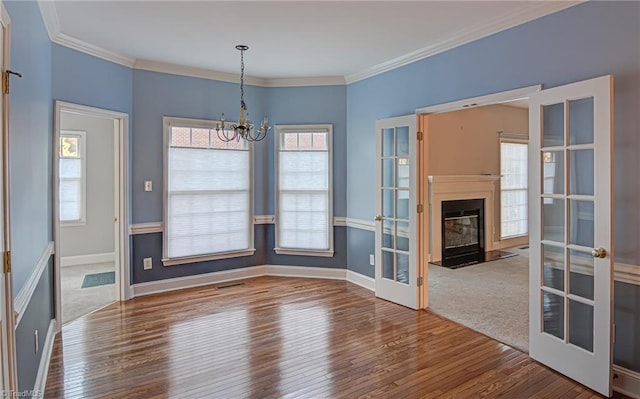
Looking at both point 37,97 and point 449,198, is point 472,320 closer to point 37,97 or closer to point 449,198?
point 449,198

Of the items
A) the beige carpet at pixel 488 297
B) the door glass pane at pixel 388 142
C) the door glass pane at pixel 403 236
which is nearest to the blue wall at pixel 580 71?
the door glass pane at pixel 388 142

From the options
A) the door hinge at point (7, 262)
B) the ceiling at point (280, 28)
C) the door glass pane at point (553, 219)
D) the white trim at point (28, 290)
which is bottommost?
the white trim at point (28, 290)

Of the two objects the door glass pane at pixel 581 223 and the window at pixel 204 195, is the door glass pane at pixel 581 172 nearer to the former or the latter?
the door glass pane at pixel 581 223

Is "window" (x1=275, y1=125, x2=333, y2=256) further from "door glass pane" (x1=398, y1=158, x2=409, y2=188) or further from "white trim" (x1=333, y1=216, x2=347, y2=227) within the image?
"door glass pane" (x1=398, y1=158, x2=409, y2=188)

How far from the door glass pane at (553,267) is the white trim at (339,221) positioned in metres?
2.71

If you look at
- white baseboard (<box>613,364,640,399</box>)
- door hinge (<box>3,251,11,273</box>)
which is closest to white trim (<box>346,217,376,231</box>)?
white baseboard (<box>613,364,640,399</box>)

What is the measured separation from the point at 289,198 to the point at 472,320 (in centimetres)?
275

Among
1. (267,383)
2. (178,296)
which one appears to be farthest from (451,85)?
(178,296)

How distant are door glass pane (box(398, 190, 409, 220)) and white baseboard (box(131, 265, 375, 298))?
1.07m

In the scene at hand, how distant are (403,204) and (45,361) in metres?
3.42

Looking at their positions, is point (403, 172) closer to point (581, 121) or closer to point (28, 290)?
point (581, 121)

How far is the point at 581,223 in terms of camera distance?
2.62m

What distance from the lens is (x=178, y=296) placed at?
4559mm

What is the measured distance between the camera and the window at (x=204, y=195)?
472 cm
